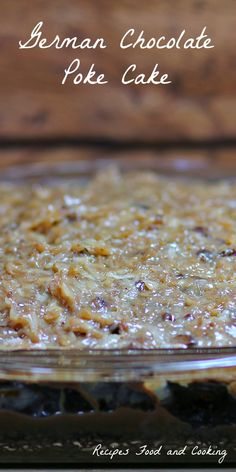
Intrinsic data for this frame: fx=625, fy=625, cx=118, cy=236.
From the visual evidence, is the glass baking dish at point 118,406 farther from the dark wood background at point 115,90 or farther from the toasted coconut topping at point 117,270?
the dark wood background at point 115,90

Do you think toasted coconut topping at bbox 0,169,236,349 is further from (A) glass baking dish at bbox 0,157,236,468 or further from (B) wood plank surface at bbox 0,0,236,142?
(B) wood plank surface at bbox 0,0,236,142

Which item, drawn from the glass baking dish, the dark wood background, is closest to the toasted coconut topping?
the glass baking dish

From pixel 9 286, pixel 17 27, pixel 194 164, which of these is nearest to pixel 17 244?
pixel 9 286

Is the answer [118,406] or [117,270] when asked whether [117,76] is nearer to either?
[117,270]

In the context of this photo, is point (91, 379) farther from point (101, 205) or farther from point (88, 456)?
point (101, 205)

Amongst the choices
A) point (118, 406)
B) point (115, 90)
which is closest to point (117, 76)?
point (115, 90)

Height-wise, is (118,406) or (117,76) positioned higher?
(117,76)
